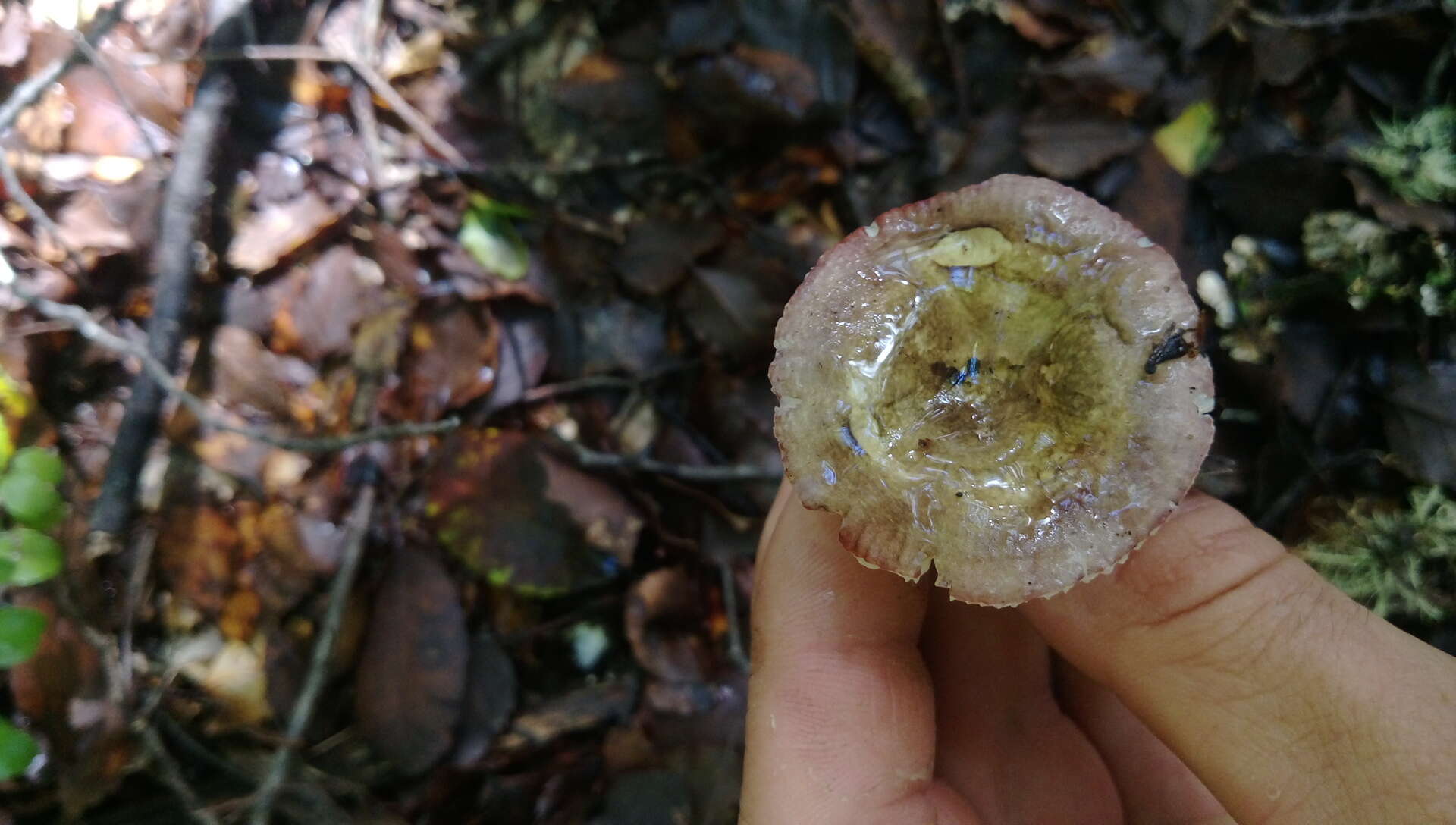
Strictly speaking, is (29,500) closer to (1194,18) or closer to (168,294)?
(168,294)

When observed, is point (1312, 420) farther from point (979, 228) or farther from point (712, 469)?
point (712, 469)

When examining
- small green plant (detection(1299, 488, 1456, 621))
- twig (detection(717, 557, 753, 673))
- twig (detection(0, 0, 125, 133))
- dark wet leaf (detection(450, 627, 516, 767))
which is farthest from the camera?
twig (detection(717, 557, 753, 673))

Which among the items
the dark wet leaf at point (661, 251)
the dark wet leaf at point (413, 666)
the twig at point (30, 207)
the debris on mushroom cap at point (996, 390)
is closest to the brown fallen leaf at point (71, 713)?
the dark wet leaf at point (413, 666)

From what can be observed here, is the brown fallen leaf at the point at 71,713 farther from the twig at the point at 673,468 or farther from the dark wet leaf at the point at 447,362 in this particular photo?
the twig at the point at 673,468

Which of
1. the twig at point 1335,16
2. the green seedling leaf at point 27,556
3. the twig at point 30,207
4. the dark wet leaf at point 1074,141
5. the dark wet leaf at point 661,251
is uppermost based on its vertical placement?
the twig at point 1335,16

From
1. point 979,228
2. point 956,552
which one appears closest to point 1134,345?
point 979,228

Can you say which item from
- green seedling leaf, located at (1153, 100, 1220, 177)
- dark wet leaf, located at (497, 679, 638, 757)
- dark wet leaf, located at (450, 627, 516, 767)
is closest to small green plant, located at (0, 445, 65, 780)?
dark wet leaf, located at (450, 627, 516, 767)

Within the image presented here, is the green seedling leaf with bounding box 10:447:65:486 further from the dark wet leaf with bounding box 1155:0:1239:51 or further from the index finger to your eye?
the dark wet leaf with bounding box 1155:0:1239:51
